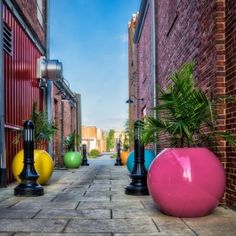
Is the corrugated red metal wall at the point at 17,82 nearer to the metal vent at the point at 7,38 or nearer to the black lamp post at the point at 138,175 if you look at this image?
the metal vent at the point at 7,38

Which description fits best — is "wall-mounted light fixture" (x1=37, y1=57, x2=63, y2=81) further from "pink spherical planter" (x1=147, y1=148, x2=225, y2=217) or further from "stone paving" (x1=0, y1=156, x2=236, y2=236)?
"pink spherical planter" (x1=147, y1=148, x2=225, y2=217)

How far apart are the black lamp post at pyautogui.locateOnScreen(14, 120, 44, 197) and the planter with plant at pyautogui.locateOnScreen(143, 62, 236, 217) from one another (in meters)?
2.36

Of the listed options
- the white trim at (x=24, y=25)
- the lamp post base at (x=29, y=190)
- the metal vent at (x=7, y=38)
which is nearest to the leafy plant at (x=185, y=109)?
the lamp post base at (x=29, y=190)

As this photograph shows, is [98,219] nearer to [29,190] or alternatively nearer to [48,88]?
[29,190]

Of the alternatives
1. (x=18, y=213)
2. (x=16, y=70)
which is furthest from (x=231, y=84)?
(x=16, y=70)

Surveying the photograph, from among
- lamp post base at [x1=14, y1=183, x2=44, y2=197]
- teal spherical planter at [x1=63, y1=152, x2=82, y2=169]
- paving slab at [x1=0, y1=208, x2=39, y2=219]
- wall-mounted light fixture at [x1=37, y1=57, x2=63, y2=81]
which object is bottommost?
paving slab at [x1=0, y1=208, x2=39, y2=219]

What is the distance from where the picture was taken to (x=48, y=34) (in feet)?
47.1

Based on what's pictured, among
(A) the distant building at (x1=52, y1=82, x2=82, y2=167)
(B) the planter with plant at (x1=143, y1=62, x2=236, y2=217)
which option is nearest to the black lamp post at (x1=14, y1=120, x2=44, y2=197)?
(B) the planter with plant at (x1=143, y1=62, x2=236, y2=217)

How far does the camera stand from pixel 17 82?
31.8 ft

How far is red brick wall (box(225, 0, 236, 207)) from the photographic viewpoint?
4.97 metres

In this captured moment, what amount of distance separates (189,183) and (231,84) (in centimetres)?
135

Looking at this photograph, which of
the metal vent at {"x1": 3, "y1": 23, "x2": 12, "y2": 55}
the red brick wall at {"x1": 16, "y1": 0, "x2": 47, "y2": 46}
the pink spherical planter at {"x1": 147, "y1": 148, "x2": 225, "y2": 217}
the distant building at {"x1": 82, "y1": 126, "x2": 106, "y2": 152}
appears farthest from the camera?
the distant building at {"x1": 82, "y1": 126, "x2": 106, "y2": 152}

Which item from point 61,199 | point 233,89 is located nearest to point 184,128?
point 233,89

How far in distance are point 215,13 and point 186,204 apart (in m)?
2.39
